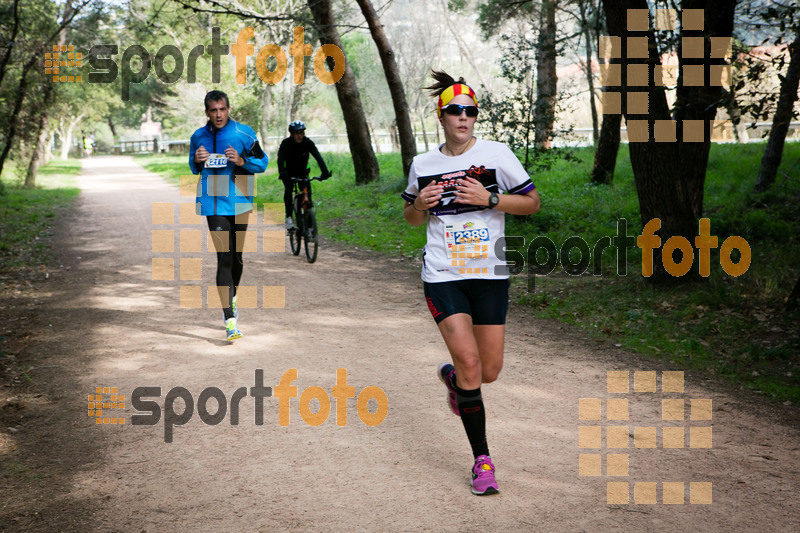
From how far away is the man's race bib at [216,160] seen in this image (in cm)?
691

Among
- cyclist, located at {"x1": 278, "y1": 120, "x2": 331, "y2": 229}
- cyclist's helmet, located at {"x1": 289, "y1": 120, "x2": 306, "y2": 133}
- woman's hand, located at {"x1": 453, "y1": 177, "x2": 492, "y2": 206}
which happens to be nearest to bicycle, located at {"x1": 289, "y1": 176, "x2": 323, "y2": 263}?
cyclist, located at {"x1": 278, "y1": 120, "x2": 331, "y2": 229}

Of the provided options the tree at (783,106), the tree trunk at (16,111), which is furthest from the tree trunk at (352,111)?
the tree at (783,106)

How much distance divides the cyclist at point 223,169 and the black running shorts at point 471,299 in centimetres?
349

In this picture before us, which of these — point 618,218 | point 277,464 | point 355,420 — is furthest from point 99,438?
point 618,218

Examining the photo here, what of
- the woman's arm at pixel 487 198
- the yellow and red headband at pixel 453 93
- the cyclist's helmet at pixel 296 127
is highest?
the cyclist's helmet at pixel 296 127

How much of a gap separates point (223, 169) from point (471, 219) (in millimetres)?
3731

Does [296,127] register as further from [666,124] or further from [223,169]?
[666,124]

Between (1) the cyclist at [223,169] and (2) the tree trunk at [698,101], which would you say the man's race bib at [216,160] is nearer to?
(1) the cyclist at [223,169]

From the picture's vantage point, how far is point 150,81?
6794 centimetres

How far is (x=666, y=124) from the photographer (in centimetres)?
846

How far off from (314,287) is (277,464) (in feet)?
18.1

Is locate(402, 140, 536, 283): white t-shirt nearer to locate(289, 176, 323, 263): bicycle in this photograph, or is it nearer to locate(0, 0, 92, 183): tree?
locate(289, 176, 323, 263): bicycle

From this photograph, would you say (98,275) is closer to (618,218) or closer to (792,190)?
(618,218)

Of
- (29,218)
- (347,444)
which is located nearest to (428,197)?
(347,444)
